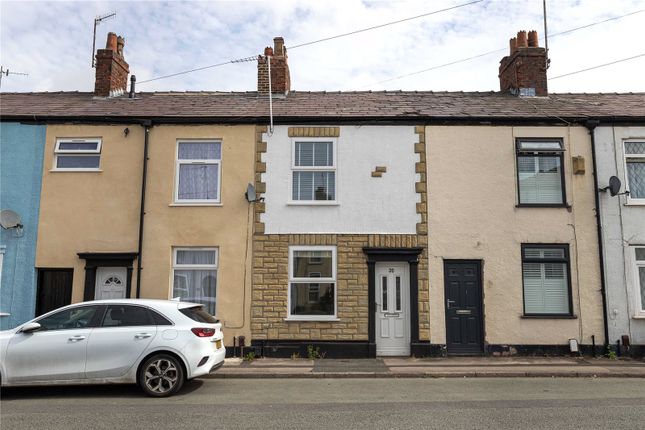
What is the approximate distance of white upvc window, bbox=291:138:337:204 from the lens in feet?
41.5

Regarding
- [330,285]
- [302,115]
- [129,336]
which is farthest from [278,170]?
[129,336]

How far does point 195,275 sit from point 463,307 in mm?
6237

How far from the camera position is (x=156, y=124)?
12.9 metres

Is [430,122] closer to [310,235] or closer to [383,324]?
[310,235]

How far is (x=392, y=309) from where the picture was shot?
40.1ft

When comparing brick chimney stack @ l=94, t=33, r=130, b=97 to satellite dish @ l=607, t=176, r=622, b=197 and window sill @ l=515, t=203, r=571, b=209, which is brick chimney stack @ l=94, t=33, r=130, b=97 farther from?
satellite dish @ l=607, t=176, r=622, b=197

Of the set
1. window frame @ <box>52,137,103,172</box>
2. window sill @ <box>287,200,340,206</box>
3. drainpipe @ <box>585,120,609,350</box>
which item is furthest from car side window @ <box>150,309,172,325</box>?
drainpipe @ <box>585,120,609,350</box>

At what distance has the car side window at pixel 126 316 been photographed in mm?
8516

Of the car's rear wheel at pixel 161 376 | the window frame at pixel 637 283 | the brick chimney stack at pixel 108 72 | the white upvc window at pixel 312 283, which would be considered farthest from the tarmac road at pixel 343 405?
the brick chimney stack at pixel 108 72

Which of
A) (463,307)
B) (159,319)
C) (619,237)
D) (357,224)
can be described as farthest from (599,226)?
(159,319)

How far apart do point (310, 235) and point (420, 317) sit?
10.2 feet

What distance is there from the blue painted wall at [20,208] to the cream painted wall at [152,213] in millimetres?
238

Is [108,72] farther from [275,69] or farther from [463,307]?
[463,307]

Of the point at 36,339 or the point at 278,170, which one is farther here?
the point at 278,170
